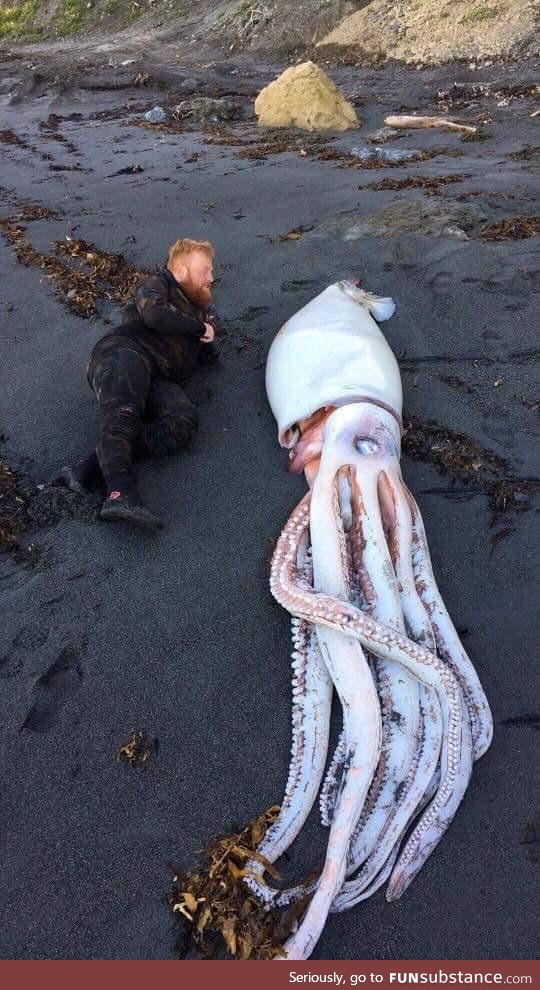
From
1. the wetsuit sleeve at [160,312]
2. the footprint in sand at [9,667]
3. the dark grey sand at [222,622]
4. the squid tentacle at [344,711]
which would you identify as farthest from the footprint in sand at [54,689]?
the wetsuit sleeve at [160,312]

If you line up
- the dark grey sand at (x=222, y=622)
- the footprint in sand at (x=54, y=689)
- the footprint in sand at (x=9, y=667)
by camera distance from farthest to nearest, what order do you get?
the footprint in sand at (x=9, y=667) < the footprint in sand at (x=54, y=689) < the dark grey sand at (x=222, y=622)

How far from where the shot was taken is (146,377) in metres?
3.63

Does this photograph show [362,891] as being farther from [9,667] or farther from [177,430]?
[177,430]

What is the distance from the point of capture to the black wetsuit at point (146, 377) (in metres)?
3.32

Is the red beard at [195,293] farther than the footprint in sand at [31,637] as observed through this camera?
Yes

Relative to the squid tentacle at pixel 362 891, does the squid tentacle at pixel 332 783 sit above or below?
above

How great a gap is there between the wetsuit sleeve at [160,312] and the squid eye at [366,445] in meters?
1.47

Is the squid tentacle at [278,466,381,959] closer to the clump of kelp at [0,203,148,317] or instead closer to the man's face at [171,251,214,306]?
the man's face at [171,251,214,306]

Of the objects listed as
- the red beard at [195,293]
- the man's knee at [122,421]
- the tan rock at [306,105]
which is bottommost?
the man's knee at [122,421]

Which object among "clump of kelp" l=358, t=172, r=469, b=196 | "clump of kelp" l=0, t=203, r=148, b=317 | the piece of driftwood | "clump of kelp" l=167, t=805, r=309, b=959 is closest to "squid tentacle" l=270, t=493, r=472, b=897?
"clump of kelp" l=167, t=805, r=309, b=959

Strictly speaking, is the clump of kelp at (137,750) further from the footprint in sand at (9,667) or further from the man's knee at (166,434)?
the man's knee at (166,434)

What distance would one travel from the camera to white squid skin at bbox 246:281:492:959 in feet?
6.54

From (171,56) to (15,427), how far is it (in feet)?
59.4
